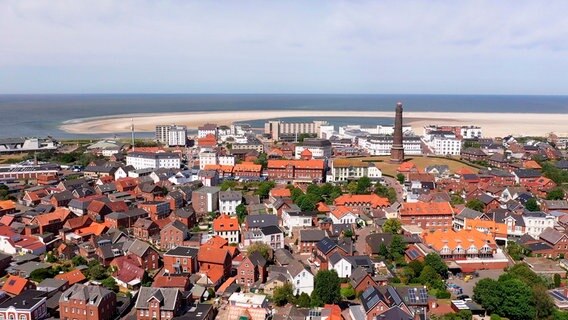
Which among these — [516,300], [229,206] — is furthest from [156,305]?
[229,206]

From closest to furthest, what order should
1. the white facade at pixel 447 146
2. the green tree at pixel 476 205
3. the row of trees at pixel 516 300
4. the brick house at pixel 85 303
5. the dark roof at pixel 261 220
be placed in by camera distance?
the brick house at pixel 85 303
the row of trees at pixel 516 300
the dark roof at pixel 261 220
the green tree at pixel 476 205
the white facade at pixel 447 146

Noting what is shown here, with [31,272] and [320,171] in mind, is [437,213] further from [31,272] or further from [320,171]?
[31,272]

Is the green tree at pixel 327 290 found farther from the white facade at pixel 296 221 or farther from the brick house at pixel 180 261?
the white facade at pixel 296 221

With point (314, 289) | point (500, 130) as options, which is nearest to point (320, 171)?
point (314, 289)

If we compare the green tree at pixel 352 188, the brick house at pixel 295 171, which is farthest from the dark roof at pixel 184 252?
the brick house at pixel 295 171

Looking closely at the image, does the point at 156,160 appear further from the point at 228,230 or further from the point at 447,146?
the point at 447,146

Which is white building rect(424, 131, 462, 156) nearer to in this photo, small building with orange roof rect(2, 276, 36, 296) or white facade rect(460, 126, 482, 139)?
white facade rect(460, 126, 482, 139)
